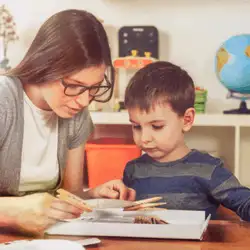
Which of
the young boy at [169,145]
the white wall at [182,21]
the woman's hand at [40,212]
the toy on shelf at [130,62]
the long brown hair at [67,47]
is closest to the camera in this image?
the woman's hand at [40,212]

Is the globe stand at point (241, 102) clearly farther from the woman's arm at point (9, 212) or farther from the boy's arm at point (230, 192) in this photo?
the woman's arm at point (9, 212)

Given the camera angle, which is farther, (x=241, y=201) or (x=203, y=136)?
(x=203, y=136)

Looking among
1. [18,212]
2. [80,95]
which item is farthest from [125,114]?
[18,212]

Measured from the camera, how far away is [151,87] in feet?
2.84

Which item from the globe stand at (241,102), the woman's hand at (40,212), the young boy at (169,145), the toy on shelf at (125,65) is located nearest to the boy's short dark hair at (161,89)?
the young boy at (169,145)

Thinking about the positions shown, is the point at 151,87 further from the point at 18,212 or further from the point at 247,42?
the point at 247,42

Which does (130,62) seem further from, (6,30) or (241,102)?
(6,30)

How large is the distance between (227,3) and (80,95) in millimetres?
1057

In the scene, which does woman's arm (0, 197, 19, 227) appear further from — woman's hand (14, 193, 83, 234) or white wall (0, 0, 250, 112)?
white wall (0, 0, 250, 112)

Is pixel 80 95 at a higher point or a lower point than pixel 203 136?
higher

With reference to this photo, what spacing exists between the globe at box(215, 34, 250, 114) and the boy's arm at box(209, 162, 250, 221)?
669mm

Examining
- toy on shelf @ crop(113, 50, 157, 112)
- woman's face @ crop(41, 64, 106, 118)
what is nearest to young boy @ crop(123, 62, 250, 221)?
woman's face @ crop(41, 64, 106, 118)

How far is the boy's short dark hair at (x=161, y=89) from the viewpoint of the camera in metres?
0.86

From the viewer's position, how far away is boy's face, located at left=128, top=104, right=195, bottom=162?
2.79 feet
